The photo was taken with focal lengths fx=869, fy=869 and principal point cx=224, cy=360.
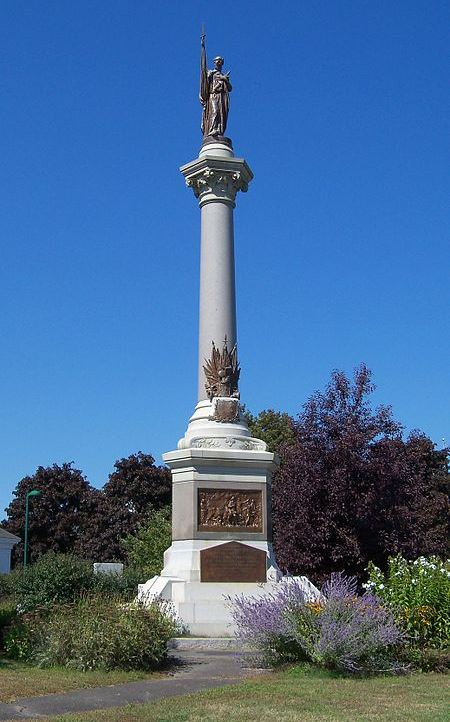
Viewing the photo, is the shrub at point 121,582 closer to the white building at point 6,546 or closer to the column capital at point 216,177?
the column capital at point 216,177

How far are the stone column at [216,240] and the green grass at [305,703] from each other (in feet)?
35.5

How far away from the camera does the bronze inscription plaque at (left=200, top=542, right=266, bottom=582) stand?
1844cm

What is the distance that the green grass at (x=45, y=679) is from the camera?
1055 centimetres

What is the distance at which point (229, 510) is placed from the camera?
757 inches

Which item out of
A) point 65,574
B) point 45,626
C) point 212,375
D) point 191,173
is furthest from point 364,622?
point 191,173

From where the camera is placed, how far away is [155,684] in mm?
11281

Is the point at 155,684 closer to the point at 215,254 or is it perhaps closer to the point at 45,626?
the point at 45,626

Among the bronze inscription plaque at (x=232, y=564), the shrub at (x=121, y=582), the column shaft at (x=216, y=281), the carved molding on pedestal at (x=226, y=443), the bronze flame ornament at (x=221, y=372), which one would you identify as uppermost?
the column shaft at (x=216, y=281)

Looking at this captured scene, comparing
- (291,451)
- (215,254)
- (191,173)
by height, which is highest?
(191,173)

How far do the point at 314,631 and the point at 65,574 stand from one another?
7.31 m

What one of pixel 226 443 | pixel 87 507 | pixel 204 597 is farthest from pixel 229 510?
pixel 87 507

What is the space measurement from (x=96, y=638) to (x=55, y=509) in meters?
52.3

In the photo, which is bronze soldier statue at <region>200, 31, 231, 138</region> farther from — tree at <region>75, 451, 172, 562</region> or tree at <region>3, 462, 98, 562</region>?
tree at <region>3, 462, 98, 562</region>

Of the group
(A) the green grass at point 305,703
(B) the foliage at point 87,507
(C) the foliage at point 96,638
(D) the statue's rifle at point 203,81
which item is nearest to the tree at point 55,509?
(B) the foliage at point 87,507
